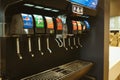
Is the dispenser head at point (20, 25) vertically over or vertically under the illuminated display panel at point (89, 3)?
under

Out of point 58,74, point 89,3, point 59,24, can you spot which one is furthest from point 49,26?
point 89,3

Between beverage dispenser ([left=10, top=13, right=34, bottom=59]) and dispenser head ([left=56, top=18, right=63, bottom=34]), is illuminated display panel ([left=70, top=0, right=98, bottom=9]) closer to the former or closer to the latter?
dispenser head ([left=56, top=18, right=63, bottom=34])

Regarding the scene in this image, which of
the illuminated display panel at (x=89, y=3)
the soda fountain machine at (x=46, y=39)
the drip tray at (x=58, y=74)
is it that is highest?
the illuminated display panel at (x=89, y=3)

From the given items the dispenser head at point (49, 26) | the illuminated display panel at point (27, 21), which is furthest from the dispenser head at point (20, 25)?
the dispenser head at point (49, 26)

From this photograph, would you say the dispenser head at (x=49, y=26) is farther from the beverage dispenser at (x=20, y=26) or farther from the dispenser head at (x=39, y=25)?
the beverage dispenser at (x=20, y=26)

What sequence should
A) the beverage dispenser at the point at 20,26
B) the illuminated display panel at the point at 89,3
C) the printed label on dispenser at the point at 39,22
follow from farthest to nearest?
the illuminated display panel at the point at 89,3 → the printed label on dispenser at the point at 39,22 → the beverage dispenser at the point at 20,26

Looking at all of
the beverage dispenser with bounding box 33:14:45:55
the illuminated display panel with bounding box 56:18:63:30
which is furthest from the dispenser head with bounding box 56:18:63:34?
the beverage dispenser with bounding box 33:14:45:55

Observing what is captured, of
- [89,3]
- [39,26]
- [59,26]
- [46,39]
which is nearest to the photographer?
[39,26]

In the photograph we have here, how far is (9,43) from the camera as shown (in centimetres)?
109

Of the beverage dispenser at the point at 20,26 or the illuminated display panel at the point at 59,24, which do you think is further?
the illuminated display panel at the point at 59,24

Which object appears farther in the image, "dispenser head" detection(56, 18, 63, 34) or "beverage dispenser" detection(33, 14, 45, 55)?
"dispenser head" detection(56, 18, 63, 34)

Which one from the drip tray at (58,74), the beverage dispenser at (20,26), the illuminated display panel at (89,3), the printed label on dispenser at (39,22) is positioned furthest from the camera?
the illuminated display panel at (89,3)

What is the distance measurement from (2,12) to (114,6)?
558 cm

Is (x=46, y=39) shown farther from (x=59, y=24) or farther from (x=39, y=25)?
(x=39, y=25)
